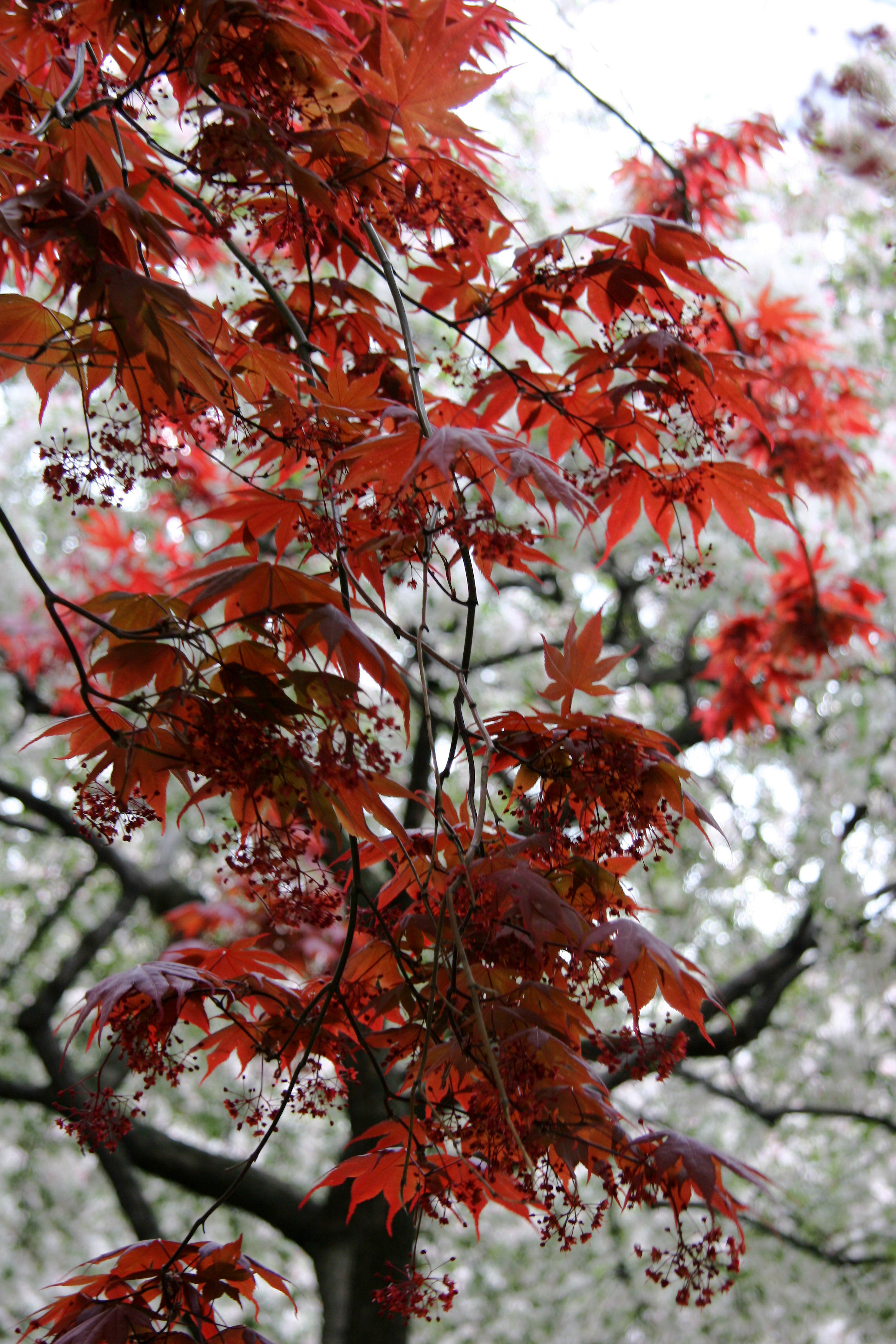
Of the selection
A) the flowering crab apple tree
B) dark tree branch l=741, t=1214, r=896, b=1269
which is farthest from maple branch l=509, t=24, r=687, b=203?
dark tree branch l=741, t=1214, r=896, b=1269

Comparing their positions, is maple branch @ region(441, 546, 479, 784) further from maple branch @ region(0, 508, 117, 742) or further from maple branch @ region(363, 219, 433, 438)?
maple branch @ region(0, 508, 117, 742)

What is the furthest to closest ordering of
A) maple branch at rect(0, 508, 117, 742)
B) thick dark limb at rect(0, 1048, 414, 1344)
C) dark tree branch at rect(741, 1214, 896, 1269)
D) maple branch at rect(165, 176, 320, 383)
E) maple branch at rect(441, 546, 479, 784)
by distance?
dark tree branch at rect(741, 1214, 896, 1269) < thick dark limb at rect(0, 1048, 414, 1344) < maple branch at rect(165, 176, 320, 383) < maple branch at rect(441, 546, 479, 784) < maple branch at rect(0, 508, 117, 742)

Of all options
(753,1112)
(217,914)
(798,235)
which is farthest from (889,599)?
(217,914)

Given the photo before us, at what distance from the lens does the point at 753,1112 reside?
430cm

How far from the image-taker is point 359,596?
1330mm

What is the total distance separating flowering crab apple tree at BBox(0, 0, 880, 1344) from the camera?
3.34 ft

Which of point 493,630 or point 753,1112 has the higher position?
point 493,630

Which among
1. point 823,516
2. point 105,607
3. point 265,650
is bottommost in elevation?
point 265,650

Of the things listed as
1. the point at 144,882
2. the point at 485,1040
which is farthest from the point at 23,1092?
the point at 485,1040

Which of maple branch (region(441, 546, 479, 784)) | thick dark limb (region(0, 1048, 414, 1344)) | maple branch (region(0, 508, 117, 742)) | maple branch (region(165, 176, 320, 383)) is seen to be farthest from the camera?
thick dark limb (region(0, 1048, 414, 1344))

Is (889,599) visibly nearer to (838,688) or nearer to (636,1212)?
(838,688)

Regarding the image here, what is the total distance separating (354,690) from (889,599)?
3.96 m

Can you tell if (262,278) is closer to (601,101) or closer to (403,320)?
(403,320)

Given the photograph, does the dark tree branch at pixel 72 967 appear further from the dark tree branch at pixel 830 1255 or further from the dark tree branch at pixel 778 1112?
the dark tree branch at pixel 830 1255
